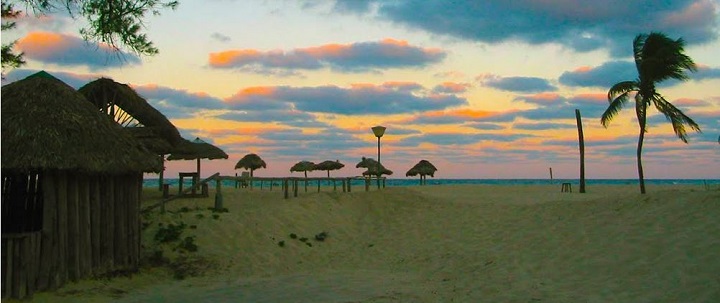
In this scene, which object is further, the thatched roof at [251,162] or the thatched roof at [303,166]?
the thatched roof at [303,166]

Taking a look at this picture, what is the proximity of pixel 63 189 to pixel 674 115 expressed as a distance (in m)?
21.7

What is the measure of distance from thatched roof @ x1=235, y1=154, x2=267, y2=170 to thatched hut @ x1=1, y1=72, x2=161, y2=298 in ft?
86.5

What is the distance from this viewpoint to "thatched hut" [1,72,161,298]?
11.0 metres

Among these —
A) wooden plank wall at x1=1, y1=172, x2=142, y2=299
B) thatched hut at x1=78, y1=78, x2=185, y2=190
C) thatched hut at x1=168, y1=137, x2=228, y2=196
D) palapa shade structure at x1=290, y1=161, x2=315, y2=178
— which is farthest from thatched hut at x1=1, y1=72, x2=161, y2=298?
palapa shade structure at x1=290, y1=161, x2=315, y2=178

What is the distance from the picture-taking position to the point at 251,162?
134 ft

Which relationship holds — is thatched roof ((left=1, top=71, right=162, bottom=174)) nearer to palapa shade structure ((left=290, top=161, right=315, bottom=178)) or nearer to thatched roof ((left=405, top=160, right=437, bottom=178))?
palapa shade structure ((left=290, top=161, right=315, bottom=178))

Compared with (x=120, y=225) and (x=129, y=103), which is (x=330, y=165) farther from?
(x=120, y=225)

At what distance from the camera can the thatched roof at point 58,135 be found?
11.1 meters

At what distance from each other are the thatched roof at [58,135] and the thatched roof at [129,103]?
577 cm

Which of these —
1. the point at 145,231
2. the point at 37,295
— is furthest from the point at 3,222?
the point at 145,231

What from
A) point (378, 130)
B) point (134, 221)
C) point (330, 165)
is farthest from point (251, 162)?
point (134, 221)

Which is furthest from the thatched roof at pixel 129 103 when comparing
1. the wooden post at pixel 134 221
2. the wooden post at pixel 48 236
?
the wooden post at pixel 48 236

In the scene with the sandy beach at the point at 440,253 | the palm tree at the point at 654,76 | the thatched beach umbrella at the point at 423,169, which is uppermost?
the palm tree at the point at 654,76

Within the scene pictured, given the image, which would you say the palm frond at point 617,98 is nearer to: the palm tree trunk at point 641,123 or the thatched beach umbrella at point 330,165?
the palm tree trunk at point 641,123
